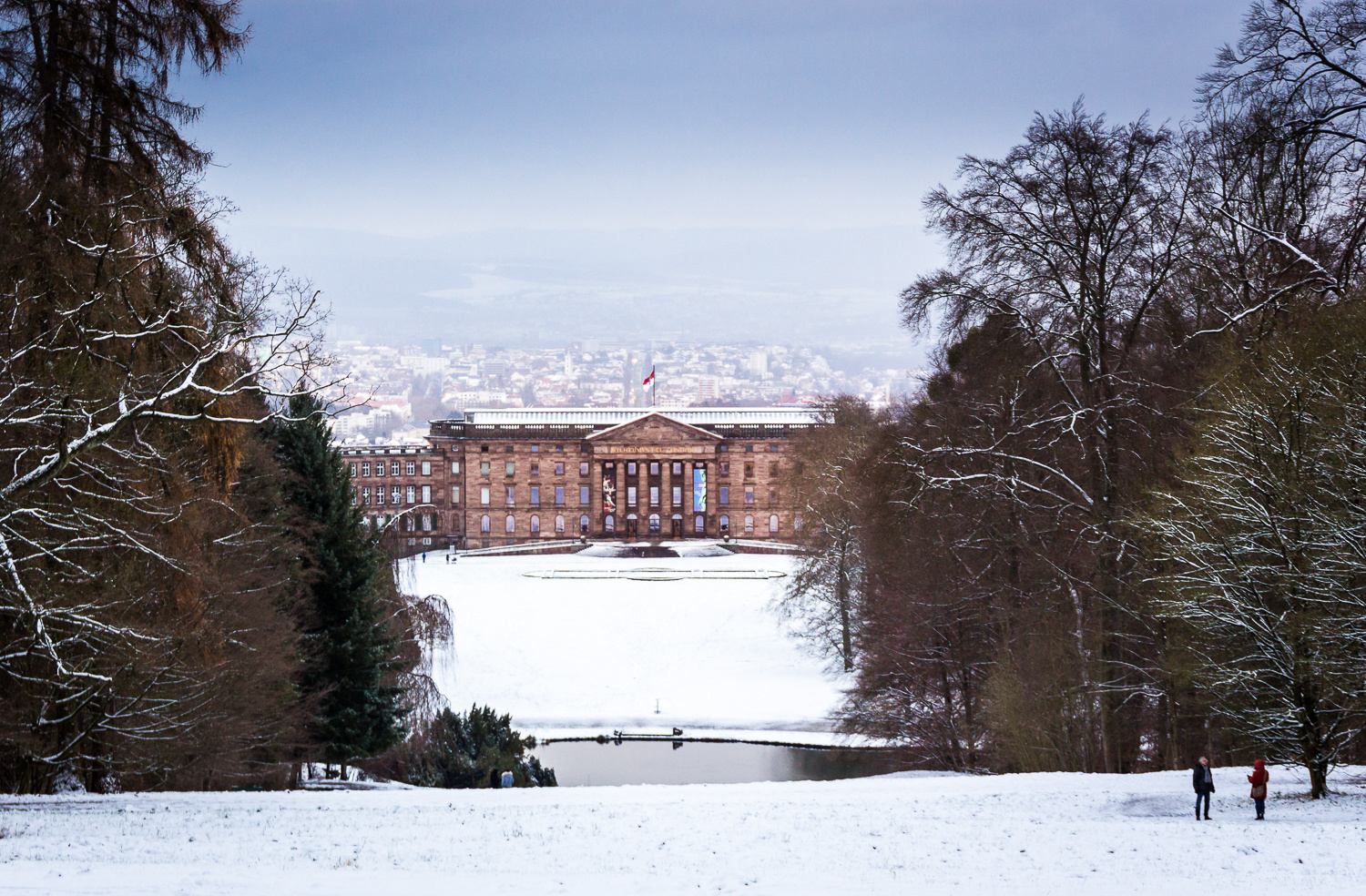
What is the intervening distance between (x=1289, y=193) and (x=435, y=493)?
78.0 m

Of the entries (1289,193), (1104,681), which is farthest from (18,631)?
(1289,193)

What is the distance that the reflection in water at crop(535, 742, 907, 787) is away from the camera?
30.5 m

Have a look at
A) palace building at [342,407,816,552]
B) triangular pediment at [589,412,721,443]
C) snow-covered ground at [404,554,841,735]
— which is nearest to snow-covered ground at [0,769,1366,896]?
snow-covered ground at [404,554,841,735]

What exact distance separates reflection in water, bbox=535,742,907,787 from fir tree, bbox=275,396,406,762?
5946 millimetres

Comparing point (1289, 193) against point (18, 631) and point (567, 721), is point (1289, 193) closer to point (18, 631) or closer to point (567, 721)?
point (18, 631)

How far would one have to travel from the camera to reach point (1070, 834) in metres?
12.5

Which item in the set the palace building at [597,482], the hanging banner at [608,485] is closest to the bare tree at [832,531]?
the palace building at [597,482]

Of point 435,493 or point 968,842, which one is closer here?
point 968,842

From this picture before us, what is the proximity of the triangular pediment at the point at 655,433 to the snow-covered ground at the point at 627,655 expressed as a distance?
3033cm

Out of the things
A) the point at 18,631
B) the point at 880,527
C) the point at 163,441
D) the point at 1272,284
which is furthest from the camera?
the point at 880,527

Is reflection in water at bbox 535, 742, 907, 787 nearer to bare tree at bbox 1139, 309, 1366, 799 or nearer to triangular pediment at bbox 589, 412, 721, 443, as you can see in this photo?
bare tree at bbox 1139, 309, 1366, 799

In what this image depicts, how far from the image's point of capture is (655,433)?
297 feet

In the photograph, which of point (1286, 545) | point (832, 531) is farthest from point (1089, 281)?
point (832, 531)

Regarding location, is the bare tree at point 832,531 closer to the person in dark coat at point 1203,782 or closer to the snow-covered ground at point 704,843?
the snow-covered ground at point 704,843
